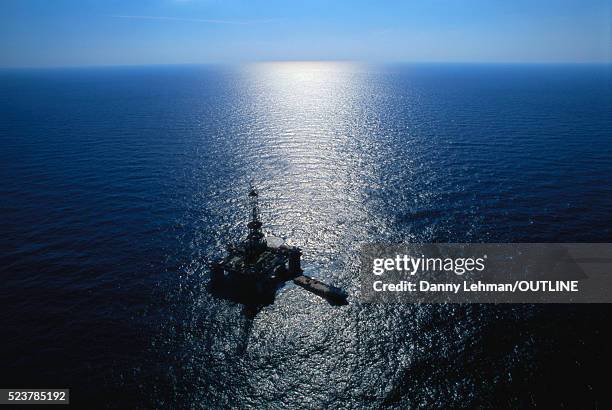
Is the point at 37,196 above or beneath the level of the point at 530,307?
above

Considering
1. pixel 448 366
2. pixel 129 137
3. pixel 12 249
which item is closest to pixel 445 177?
pixel 448 366

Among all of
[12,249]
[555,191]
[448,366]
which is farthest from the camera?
[555,191]

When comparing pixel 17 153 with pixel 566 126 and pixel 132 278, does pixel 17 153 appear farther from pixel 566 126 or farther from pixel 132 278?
pixel 566 126

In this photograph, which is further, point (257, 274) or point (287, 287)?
point (287, 287)

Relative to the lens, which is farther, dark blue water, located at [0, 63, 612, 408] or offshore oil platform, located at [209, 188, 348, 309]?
offshore oil platform, located at [209, 188, 348, 309]

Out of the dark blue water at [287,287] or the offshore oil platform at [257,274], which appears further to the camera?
the offshore oil platform at [257,274]
